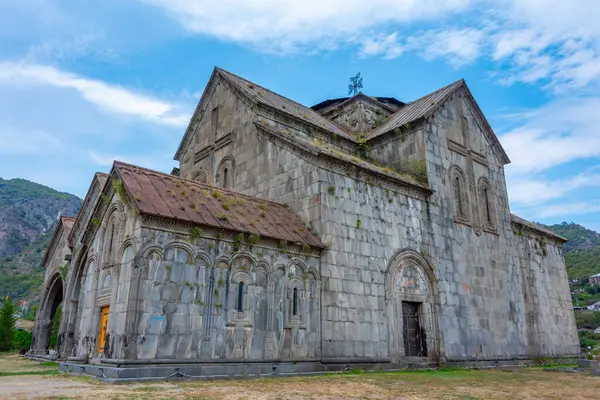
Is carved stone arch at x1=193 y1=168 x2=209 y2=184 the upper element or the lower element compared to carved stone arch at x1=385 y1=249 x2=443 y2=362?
upper

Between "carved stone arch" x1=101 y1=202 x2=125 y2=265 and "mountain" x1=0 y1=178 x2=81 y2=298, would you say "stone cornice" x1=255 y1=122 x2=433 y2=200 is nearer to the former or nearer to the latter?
"carved stone arch" x1=101 y1=202 x2=125 y2=265

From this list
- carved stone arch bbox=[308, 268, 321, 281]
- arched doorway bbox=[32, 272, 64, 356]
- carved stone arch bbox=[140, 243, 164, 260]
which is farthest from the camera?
arched doorway bbox=[32, 272, 64, 356]

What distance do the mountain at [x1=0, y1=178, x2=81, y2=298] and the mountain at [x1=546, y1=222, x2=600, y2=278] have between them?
82.7 meters

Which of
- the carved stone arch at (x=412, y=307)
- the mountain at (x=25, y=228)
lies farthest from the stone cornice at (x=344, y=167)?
the mountain at (x=25, y=228)

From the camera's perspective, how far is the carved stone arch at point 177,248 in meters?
11.0

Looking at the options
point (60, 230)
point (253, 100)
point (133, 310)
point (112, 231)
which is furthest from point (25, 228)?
point (133, 310)

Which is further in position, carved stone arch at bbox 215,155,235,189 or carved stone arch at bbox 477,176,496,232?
carved stone arch at bbox 477,176,496,232

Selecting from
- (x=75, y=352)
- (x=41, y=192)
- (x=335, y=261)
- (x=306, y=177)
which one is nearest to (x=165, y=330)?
(x=75, y=352)

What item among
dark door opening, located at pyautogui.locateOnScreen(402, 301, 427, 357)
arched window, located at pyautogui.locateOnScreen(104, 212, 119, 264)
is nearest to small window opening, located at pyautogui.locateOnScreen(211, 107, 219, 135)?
arched window, located at pyautogui.locateOnScreen(104, 212, 119, 264)

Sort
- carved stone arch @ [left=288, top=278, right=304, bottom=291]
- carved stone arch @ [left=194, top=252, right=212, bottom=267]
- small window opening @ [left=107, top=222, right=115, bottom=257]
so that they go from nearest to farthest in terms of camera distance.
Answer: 1. carved stone arch @ [left=194, top=252, right=212, bottom=267]
2. small window opening @ [left=107, top=222, right=115, bottom=257]
3. carved stone arch @ [left=288, top=278, right=304, bottom=291]

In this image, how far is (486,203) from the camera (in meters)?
20.1

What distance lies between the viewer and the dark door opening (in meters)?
15.2

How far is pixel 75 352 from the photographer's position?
13.1 meters

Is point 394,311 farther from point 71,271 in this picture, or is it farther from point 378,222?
point 71,271
